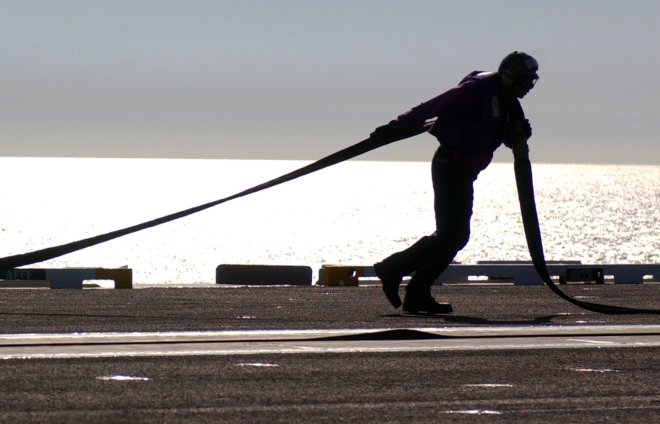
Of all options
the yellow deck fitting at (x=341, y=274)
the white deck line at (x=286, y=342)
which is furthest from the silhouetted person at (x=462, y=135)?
the yellow deck fitting at (x=341, y=274)

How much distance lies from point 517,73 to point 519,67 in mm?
44

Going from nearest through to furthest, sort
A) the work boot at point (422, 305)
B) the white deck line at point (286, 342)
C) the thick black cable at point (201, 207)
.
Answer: the white deck line at point (286, 342) < the thick black cable at point (201, 207) < the work boot at point (422, 305)

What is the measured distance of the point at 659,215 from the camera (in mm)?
191875

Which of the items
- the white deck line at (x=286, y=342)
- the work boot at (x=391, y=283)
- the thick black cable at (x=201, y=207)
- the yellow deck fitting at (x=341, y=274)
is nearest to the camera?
the white deck line at (x=286, y=342)

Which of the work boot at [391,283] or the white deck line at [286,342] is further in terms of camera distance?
the work boot at [391,283]

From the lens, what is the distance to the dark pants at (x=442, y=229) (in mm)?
10883

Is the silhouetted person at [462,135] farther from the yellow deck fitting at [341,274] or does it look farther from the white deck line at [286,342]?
the yellow deck fitting at [341,274]

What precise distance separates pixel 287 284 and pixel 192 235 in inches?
5700

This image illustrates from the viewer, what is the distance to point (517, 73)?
1081 centimetres

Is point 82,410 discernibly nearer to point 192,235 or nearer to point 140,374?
point 140,374

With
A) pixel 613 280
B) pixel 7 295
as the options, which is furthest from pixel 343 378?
pixel 613 280

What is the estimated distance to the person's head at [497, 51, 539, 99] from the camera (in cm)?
1080

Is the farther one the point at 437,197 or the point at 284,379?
the point at 437,197

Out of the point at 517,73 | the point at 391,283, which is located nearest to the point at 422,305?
the point at 391,283
